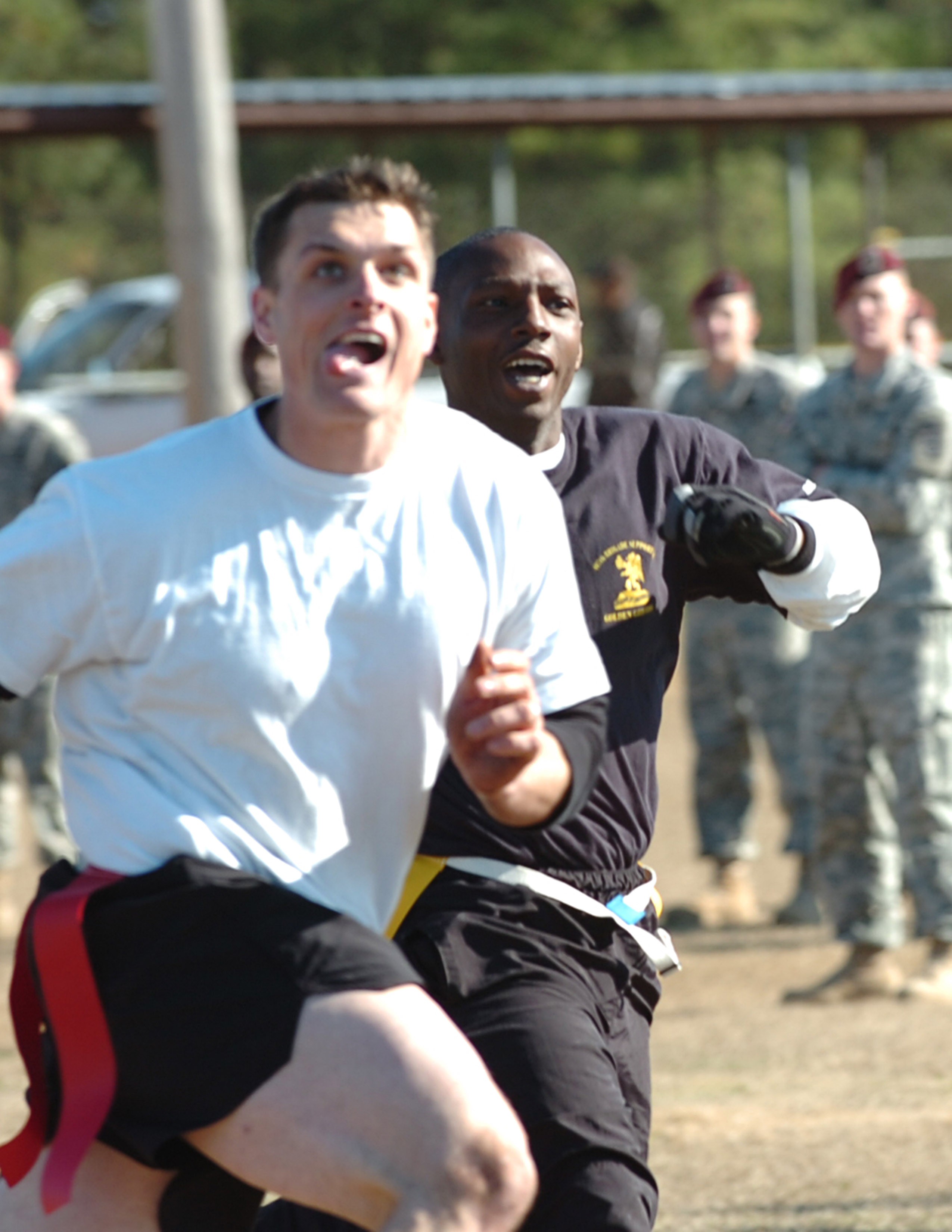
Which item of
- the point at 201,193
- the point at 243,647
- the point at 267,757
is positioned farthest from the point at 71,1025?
the point at 201,193

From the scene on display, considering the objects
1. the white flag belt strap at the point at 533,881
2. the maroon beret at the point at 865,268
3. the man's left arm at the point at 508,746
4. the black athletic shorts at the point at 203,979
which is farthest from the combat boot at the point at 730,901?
the black athletic shorts at the point at 203,979

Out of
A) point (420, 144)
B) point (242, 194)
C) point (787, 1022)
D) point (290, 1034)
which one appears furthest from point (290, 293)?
point (420, 144)

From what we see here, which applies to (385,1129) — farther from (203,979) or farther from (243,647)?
(243,647)

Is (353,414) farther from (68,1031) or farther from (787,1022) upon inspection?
(787,1022)

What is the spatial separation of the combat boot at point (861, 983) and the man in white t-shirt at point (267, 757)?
15.9 feet

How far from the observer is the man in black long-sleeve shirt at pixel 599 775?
352 centimetres

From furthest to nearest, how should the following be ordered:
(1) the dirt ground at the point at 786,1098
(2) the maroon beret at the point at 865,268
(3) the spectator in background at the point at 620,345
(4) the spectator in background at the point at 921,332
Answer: (3) the spectator in background at the point at 620,345 < (4) the spectator in background at the point at 921,332 < (2) the maroon beret at the point at 865,268 < (1) the dirt ground at the point at 786,1098

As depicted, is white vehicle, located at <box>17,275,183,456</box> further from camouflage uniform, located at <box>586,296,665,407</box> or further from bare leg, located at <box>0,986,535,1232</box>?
bare leg, located at <box>0,986,535,1232</box>

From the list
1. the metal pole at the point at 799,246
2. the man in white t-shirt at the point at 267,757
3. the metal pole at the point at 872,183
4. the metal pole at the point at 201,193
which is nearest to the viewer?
the man in white t-shirt at the point at 267,757

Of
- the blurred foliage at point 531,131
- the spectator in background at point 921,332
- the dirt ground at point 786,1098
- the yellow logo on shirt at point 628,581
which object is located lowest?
the dirt ground at point 786,1098

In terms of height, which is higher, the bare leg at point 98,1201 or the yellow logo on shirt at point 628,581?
the yellow logo on shirt at point 628,581

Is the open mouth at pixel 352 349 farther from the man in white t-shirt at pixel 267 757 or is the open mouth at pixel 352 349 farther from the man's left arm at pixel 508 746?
the man's left arm at pixel 508 746

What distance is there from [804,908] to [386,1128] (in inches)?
258

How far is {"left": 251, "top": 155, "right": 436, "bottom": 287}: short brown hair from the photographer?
3.19m
